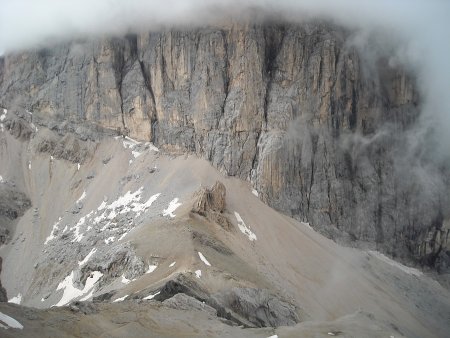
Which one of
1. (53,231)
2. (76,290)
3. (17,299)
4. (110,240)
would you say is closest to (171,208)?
(110,240)

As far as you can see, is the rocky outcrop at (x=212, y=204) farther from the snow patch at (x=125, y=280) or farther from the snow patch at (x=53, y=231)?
the snow patch at (x=53, y=231)

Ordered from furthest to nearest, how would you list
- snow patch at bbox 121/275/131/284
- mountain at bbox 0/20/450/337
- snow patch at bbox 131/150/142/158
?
snow patch at bbox 131/150/142/158 < mountain at bbox 0/20/450/337 < snow patch at bbox 121/275/131/284

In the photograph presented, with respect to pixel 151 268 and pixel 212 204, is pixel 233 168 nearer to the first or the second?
pixel 212 204

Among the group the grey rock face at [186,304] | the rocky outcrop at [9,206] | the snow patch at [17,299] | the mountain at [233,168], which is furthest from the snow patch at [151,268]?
the rocky outcrop at [9,206]

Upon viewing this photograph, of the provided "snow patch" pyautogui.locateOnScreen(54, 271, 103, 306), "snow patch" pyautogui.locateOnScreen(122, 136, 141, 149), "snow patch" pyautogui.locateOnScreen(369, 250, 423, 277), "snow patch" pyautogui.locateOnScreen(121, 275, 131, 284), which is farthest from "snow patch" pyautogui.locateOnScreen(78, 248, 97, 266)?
"snow patch" pyautogui.locateOnScreen(369, 250, 423, 277)

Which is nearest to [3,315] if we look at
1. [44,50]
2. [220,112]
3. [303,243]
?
[303,243]

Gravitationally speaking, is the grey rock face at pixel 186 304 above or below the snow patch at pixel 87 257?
above

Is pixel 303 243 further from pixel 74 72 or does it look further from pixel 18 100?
pixel 18 100

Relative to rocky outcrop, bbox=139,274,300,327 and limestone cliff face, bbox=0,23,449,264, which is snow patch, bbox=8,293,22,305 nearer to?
rocky outcrop, bbox=139,274,300,327
